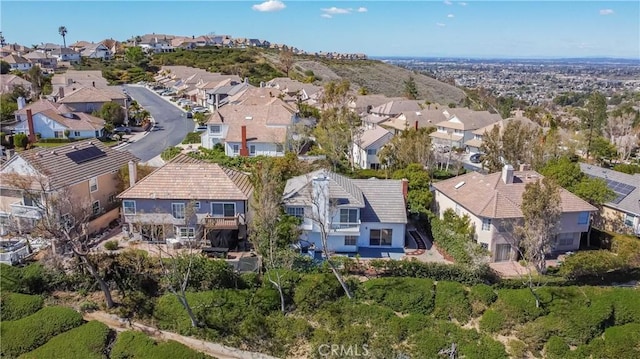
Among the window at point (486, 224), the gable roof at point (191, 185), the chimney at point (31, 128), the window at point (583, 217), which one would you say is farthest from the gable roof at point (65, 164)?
the window at point (583, 217)

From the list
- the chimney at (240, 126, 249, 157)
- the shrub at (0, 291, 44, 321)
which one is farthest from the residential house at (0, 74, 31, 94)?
the shrub at (0, 291, 44, 321)

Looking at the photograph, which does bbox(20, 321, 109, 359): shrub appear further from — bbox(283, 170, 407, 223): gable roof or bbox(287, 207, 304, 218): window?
bbox(283, 170, 407, 223): gable roof

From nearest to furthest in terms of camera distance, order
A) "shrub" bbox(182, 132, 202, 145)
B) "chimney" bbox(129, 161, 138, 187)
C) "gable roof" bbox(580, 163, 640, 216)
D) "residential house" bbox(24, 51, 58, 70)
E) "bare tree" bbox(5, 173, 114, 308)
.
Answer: "bare tree" bbox(5, 173, 114, 308), "chimney" bbox(129, 161, 138, 187), "gable roof" bbox(580, 163, 640, 216), "shrub" bbox(182, 132, 202, 145), "residential house" bbox(24, 51, 58, 70)

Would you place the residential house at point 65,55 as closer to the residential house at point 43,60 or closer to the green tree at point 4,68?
the residential house at point 43,60

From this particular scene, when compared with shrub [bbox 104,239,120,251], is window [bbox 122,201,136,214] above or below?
above

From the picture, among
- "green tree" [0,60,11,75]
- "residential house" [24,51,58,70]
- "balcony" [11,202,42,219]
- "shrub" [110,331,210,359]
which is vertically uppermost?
"residential house" [24,51,58,70]

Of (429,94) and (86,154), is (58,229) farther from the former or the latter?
(429,94)

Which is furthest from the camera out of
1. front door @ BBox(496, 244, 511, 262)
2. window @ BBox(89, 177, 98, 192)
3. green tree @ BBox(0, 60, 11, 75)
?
green tree @ BBox(0, 60, 11, 75)
